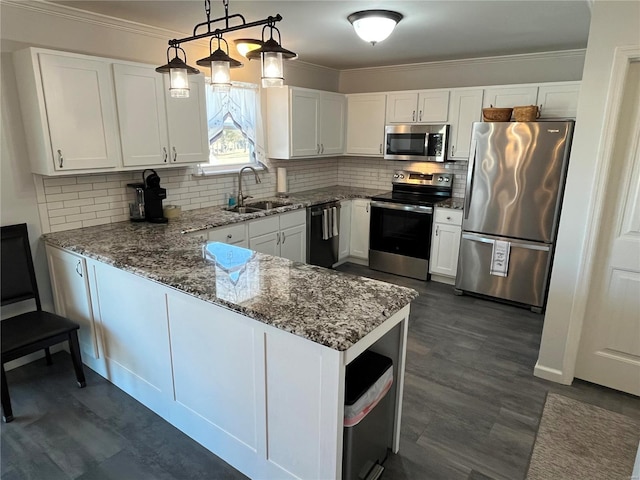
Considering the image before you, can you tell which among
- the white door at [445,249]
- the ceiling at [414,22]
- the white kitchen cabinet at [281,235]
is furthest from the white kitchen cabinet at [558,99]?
the white kitchen cabinet at [281,235]

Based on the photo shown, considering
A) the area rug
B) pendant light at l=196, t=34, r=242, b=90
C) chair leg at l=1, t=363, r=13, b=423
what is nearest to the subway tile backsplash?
chair leg at l=1, t=363, r=13, b=423

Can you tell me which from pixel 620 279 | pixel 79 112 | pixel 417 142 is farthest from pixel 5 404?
pixel 417 142

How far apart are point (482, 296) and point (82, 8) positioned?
418 centimetres

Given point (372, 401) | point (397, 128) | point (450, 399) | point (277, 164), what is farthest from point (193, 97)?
point (450, 399)

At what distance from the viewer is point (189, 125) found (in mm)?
3287

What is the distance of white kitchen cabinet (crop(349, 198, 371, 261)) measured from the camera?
4824 millimetres

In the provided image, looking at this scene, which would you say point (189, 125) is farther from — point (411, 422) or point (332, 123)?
point (411, 422)

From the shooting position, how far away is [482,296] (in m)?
4.11

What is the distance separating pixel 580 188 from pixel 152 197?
3.04 metres

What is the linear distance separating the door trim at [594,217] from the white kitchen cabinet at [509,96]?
167 cm

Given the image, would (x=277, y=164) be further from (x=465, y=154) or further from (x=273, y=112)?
(x=465, y=154)

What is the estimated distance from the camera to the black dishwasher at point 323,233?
4359 mm

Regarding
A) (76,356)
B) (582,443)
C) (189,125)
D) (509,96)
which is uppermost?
(509,96)

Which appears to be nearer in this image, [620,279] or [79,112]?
[620,279]
